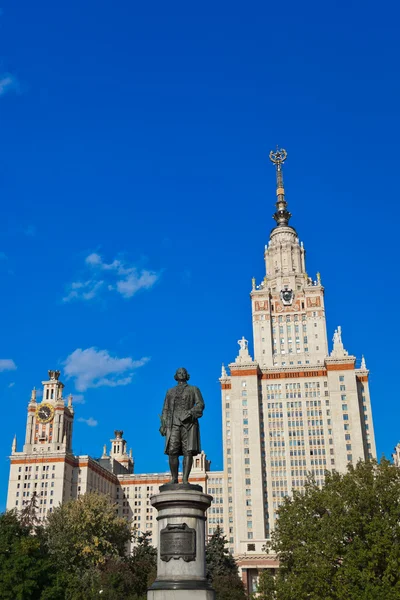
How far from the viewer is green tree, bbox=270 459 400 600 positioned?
41375mm

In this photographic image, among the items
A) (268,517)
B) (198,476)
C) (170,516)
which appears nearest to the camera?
(170,516)

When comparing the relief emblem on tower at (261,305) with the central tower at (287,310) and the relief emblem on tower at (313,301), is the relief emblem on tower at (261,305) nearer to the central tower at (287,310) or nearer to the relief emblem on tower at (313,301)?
the central tower at (287,310)

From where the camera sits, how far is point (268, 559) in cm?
12106

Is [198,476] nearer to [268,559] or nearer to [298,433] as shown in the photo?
[298,433]

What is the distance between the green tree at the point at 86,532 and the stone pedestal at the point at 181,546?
49.3 m

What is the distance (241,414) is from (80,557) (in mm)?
74628

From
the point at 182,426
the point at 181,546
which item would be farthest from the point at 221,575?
the point at 181,546

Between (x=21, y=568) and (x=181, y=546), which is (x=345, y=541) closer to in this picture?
(x=21, y=568)

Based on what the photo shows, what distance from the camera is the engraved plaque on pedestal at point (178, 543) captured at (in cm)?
2141

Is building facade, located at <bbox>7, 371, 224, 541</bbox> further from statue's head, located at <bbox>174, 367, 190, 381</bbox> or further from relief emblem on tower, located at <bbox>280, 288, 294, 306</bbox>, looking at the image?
statue's head, located at <bbox>174, 367, 190, 381</bbox>

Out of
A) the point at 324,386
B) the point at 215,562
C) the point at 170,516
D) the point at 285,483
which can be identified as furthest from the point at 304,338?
the point at 170,516

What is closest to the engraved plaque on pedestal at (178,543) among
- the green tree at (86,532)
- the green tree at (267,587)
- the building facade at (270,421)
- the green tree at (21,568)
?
the green tree at (21,568)

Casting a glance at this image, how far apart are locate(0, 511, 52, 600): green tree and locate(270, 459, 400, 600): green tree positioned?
1735 centimetres

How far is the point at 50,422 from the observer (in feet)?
556
